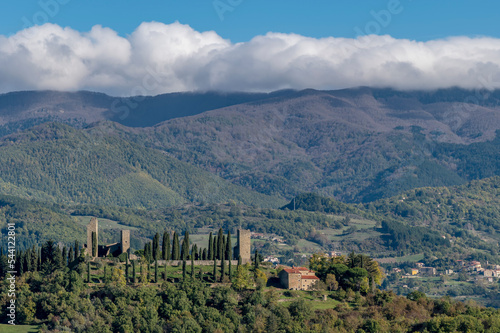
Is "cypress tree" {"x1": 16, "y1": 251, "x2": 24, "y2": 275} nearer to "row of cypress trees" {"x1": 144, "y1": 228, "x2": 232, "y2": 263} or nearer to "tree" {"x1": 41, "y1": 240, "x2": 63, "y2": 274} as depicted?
"tree" {"x1": 41, "y1": 240, "x2": 63, "y2": 274}

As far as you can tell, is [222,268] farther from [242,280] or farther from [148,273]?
[148,273]

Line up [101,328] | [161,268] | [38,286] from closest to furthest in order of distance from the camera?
[101,328] < [38,286] < [161,268]

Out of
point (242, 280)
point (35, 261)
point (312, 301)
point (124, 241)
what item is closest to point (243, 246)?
point (242, 280)

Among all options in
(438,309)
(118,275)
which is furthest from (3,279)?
(438,309)

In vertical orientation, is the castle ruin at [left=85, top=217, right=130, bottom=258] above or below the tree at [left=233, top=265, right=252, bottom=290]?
above

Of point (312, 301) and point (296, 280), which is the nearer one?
point (312, 301)

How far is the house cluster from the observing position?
158 meters

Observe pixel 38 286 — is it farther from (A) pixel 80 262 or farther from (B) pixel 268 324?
(B) pixel 268 324

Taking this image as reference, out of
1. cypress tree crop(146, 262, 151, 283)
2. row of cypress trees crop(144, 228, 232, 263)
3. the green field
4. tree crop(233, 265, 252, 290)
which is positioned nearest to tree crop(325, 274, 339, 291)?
the green field

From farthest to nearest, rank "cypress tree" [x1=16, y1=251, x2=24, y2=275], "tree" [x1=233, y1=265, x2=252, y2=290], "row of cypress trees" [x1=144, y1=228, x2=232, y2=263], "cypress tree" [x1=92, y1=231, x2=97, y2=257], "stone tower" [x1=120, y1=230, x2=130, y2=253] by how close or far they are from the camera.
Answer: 1. "stone tower" [x1=120, y1=230, x2=130, y2=253]
2. "cypress tree" [x1=92, y1=231, x2=97, y2=257]
3. "row of cypress trees" [x1=144, y1=228, x2=232, y2=263]
4. "cypress tree" [x1=16, y1=251, x2=24, y2=275]
5. "tree" [x1=233, y1=265, x2=252, y2=290]

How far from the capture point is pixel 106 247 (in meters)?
170

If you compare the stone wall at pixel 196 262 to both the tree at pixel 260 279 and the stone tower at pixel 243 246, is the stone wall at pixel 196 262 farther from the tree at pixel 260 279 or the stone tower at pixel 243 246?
the tree at pixel 260 279

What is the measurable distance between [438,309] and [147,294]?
156ft

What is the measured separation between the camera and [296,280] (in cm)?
15888
